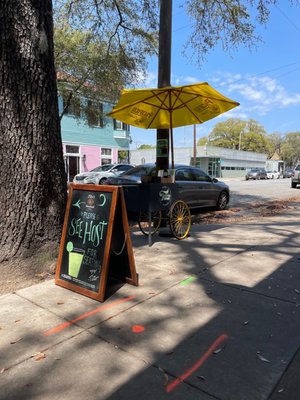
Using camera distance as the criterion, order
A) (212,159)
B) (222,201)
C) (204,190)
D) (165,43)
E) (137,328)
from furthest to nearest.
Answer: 1. (212,159)
2. (222,201)
3. (204,190)
4. (165,43)
5. (137,328)

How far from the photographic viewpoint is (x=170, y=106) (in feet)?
23.2

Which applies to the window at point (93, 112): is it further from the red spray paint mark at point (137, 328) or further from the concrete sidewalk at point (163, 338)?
the red spray paint mark at point (137, 328)

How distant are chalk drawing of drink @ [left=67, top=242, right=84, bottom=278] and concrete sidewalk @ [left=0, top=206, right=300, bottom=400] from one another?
224 millimetres

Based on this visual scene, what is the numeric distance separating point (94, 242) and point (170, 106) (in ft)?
13.2

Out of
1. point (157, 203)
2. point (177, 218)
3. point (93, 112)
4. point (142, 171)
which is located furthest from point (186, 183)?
point (93, 112)

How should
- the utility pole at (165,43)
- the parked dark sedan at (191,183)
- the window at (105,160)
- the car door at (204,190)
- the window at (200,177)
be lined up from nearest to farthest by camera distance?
the utility pole at (165,43) < the parked dark sedan at (191,183) < the car door at (204,190) < the window at (200,177) < the window at (105,160)

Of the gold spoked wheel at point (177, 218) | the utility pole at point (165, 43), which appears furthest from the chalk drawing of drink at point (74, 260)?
the utility pole at point (165, 43)

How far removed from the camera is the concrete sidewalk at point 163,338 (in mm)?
2422

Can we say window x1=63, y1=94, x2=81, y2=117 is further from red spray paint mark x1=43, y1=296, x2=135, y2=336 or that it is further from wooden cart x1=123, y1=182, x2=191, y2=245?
red spray paint mark x1=43, y1=296, x2=135, y2=336

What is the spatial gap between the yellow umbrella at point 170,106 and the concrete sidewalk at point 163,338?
3097 mm

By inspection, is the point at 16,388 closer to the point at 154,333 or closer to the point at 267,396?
the point at 154,333

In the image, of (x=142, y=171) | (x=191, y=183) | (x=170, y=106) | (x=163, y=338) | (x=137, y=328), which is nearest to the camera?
(x=163, y=338)

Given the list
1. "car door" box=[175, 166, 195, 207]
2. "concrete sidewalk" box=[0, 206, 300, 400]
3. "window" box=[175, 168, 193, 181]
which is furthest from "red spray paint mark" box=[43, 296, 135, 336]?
"window" box=[175, 168, 193, 181]

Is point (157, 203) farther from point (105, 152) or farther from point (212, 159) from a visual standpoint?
point (212, 159)
